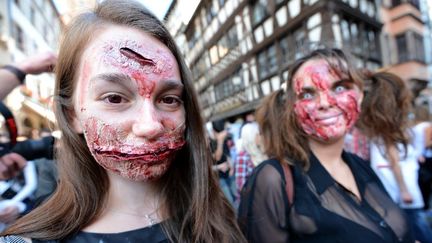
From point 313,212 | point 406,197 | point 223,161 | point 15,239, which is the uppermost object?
point 15,239

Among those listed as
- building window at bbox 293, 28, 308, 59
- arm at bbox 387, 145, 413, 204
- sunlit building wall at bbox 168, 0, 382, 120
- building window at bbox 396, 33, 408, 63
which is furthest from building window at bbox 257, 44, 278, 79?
building window at bbox 396, 33, 408, 63

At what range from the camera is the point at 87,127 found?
0.83 meters

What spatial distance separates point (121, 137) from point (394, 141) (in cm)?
227

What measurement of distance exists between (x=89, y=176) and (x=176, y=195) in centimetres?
29

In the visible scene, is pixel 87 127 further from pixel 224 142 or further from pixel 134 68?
pixel 224 142

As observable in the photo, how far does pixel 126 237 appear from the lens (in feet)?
2.75

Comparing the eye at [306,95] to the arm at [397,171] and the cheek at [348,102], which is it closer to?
the cheek at [348,102]

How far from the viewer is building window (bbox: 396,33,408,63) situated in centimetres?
537

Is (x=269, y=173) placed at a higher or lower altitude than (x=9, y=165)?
lower

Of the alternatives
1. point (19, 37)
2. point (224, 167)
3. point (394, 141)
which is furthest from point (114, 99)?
point (19, 37)

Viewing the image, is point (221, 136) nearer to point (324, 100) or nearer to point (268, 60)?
point (268, 60)

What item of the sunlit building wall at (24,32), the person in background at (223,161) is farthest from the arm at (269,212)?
the sunlit building wall at (24,32)

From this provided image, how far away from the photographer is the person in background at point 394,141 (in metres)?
2.20

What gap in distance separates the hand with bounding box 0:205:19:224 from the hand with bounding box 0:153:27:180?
188 mm
